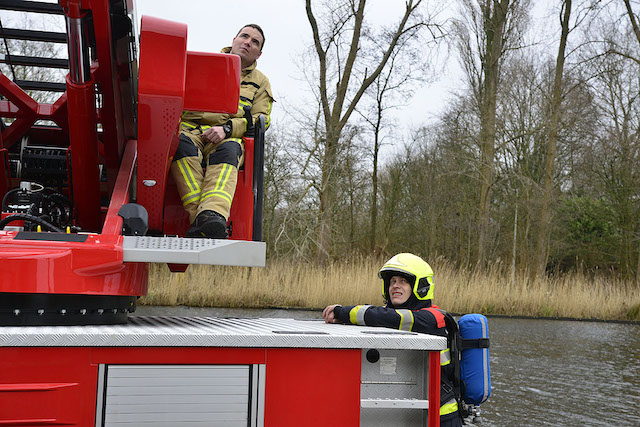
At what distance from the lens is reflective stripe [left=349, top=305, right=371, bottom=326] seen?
366 cm

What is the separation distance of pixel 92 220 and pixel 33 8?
1.24 metres

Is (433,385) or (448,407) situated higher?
(433,385)

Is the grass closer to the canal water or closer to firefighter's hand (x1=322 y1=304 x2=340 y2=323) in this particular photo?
the canal water

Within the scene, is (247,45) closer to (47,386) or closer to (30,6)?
(30,6)

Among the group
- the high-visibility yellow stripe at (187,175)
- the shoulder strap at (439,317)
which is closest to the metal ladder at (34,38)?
the high-visibility yellow stripe at (187,175)

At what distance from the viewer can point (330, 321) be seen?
155 inches

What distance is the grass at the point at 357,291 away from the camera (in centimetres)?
1295

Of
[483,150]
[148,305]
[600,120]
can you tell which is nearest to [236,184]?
[148,305]

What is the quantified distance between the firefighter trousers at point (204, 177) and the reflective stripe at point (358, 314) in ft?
2.79

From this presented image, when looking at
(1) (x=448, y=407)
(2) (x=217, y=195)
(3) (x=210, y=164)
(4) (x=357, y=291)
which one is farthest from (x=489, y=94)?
(1) (x=448, y=407)

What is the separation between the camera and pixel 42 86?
4754mm

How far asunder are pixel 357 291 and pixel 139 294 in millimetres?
10009

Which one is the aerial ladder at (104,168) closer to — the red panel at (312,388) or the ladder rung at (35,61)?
the ladder rung at (35,61)

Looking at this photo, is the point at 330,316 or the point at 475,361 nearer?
the point at 475,361
